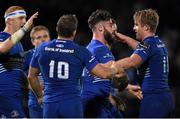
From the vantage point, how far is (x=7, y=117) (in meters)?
8.98

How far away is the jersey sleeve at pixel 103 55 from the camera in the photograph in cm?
882

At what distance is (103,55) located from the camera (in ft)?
29.0

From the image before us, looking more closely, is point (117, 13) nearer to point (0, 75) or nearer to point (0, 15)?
point (0, 15)

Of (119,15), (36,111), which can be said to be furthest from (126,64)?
(119,15)

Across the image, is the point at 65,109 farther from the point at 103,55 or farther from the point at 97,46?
the point at 97,46

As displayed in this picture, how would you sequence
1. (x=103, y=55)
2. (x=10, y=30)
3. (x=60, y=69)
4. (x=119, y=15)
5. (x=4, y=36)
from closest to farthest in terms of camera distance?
(x=60, y=69) → (x=103, y=55) → (x=4, y=36) → (x=10, y=30) → (x=119, y=15)

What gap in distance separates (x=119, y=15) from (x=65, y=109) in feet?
26.3

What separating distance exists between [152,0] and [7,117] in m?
8.54

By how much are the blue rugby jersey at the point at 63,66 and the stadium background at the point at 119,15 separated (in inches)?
257

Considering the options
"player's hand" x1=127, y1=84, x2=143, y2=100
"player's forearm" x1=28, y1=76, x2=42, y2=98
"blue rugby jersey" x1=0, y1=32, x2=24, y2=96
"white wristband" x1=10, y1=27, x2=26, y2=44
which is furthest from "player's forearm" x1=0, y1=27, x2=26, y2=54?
"player's hand" x1=127, y1=84, x2=143, y2=100

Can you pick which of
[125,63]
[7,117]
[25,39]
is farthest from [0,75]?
[25,39]

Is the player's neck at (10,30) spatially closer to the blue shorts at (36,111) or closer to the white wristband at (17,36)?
the white wristband at (17,36)

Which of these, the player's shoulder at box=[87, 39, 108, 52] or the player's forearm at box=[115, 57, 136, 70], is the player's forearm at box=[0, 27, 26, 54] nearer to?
the player's shoulder at box=[87, 39, 108, 52]

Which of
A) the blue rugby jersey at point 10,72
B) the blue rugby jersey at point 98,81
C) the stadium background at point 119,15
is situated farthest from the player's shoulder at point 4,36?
the stadium background at point 119,15
